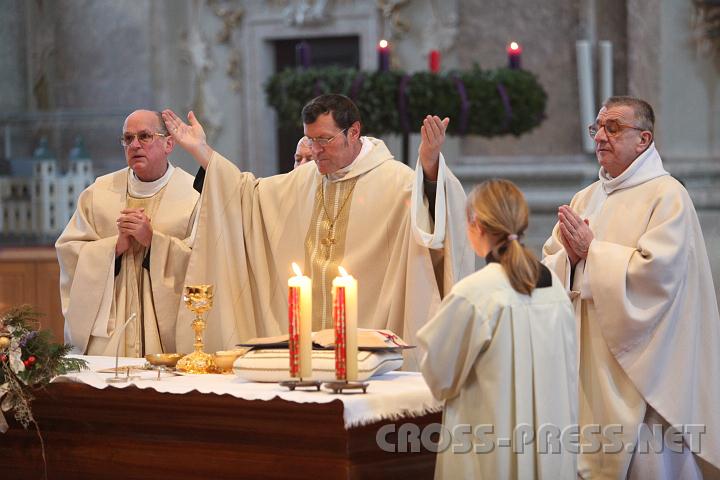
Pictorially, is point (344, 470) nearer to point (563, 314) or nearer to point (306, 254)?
point (563, 314)

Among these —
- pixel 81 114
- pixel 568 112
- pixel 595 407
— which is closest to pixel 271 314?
pixel 595 407

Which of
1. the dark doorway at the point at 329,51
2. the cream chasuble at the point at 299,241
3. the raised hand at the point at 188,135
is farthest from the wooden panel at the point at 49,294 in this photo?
the dark doorway at the point at 329,51

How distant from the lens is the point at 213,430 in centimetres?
382

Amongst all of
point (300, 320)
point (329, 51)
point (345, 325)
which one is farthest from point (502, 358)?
point (329, 51)

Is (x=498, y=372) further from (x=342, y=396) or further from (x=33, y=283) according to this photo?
(x=33, y=283)

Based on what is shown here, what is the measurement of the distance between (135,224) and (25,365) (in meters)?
1.16

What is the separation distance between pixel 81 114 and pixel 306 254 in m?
5.97

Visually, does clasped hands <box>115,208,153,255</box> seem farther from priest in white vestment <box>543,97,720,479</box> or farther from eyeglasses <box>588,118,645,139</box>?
eyeglasses <box>588,118,645,139</box>

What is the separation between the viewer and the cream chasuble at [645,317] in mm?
4520

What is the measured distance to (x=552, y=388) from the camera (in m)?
3.44

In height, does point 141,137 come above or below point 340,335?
above

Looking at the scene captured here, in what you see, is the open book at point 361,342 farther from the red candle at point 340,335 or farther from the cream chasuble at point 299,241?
the cream chasuble at point 299,241

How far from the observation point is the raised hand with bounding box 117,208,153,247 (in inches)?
202

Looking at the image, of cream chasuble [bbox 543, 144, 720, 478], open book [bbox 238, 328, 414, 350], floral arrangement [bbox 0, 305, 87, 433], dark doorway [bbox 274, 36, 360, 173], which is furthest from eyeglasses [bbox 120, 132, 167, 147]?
dark doorway [bbox 274, 36, 360, 173]
